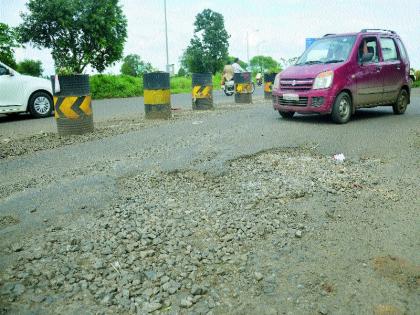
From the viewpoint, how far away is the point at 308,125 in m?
8.14

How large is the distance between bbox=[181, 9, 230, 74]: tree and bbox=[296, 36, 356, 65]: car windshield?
178ft

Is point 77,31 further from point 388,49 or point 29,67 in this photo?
point 388,49

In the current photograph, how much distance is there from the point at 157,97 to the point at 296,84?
3.28 m

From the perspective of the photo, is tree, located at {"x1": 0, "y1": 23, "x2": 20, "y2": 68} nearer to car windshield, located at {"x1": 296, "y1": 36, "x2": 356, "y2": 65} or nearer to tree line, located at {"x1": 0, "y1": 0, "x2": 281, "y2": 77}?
tree line, located at {"x1": 0, "y1": 0, "x2": 281, "y2": 77}

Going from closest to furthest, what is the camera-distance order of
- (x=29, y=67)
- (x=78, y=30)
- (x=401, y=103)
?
1. (x=401, y=103)
2. (x=78, y=30)
3. (x=29, y=67)

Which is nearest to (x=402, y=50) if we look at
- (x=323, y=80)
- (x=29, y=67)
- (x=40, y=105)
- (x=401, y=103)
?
(x=401, y=103)

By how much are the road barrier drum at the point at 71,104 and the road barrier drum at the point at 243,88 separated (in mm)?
7444

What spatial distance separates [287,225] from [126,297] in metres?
1.53

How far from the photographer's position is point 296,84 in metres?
8.47

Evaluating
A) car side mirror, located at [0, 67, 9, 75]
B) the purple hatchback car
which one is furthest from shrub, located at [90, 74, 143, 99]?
the purple hatchback car

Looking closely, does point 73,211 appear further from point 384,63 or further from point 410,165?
point 384,63

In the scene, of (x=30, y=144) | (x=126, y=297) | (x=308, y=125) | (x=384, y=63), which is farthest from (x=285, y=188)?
(x=384, y=63)

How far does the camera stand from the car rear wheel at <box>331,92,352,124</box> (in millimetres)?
8211

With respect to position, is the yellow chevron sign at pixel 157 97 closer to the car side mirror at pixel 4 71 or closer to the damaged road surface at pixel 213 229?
the damaged road surface at pixel 213 229
